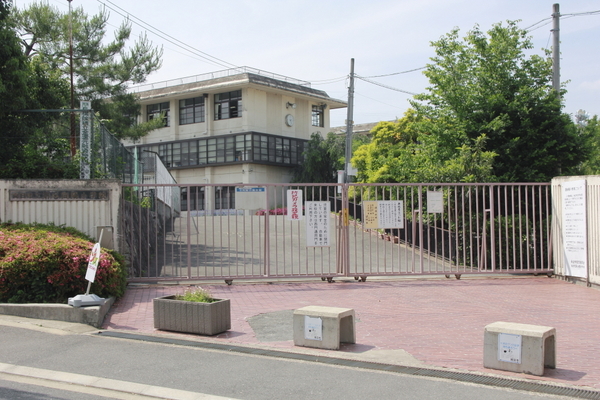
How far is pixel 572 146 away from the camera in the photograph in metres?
17.5

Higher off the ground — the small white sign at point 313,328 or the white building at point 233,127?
the white building at point 233,127

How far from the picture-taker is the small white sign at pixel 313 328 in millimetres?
7379

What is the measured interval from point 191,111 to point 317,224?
3539 cm

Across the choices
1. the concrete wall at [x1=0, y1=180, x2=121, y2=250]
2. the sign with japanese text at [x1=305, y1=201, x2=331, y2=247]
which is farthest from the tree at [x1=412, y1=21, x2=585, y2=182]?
the concrete wall at [x1=0, y1=180, x2=121, y2=250]

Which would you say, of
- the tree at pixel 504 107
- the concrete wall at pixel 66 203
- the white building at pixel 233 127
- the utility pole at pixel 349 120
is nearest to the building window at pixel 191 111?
the white building at pixel 233 127

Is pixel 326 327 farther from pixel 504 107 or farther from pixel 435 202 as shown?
pixel 504 107

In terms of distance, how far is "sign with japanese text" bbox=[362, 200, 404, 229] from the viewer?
521 inches

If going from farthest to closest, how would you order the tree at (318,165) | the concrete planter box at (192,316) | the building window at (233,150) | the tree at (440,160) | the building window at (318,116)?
the building window at (318,116) → the building window at (233,150) → the tree at (318,165) → the tree at (440,160) → the concrete planter box at (192,316)

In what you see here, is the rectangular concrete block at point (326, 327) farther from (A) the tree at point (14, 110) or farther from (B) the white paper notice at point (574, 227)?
(A) the tree at point (14, 110)

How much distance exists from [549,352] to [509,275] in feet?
28.3

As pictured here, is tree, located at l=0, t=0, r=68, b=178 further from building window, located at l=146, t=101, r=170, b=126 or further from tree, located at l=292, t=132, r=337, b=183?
building window, located at l=146, t=101, r=170, b=126

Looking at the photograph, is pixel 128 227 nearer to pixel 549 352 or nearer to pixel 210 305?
pixel 210 305

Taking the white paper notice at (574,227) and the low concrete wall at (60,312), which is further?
the white paper notice at (574,227)

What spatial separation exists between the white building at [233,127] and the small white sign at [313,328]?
117 feet
